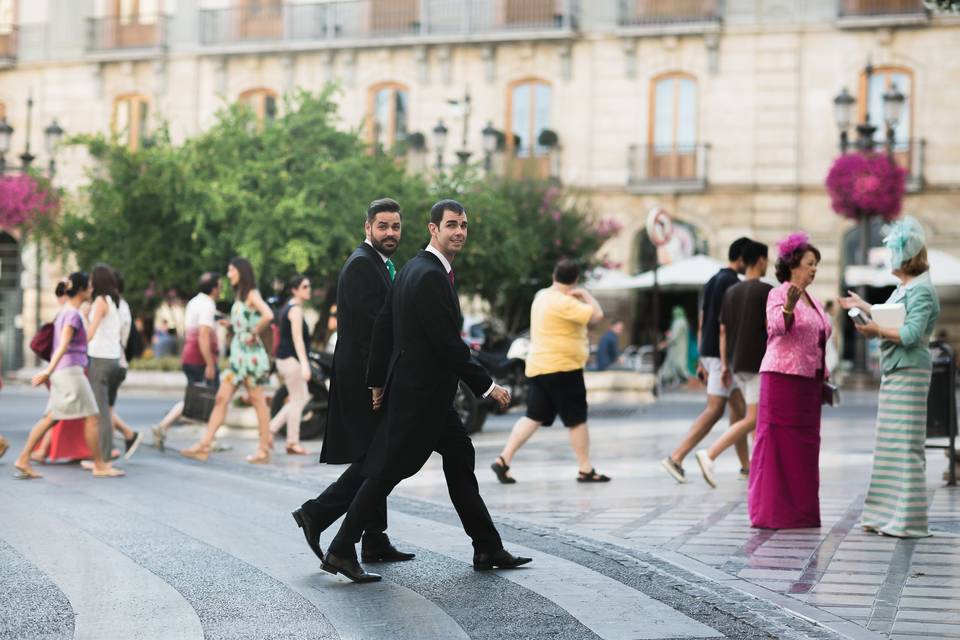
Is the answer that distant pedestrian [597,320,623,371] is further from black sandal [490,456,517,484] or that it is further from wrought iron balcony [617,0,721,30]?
black sandal [490,456,517,484]

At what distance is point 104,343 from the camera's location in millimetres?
12812

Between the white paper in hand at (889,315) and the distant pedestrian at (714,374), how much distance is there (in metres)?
2.69

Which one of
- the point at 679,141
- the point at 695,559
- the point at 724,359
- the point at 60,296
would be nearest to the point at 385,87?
the point at 679,141

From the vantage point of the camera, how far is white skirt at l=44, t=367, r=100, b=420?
12141 millimetres

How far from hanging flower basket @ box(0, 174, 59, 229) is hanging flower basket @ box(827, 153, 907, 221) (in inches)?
601

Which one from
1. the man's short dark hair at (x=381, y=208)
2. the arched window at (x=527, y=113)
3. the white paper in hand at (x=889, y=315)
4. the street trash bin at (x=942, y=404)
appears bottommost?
the street trash bin at (x=942, y=404)

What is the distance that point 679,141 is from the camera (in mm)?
34969

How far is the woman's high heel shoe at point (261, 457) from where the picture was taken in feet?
44.9

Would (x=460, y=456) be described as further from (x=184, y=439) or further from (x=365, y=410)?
(x=184, y=439)

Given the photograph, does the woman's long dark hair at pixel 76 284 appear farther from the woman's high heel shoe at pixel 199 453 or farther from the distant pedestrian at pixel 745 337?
the distant pedestrian at pixel 745 337

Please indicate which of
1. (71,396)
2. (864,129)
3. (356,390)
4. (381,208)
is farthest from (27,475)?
(864,129)

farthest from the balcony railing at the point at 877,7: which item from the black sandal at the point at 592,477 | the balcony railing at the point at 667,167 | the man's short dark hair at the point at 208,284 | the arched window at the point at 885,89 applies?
the black sandal at the point at 592,477

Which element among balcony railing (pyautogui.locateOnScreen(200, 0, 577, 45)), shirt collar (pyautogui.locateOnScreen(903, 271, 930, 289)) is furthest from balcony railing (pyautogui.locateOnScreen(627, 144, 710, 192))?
shirt collar (pyautogui.locateOnScreen(903, 271, 930, 289))

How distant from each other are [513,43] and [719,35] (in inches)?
192
